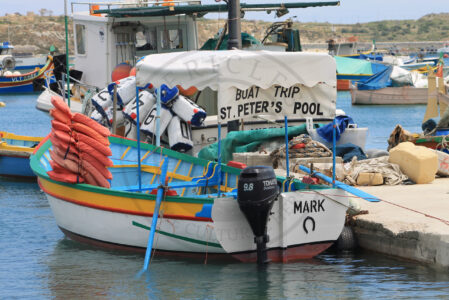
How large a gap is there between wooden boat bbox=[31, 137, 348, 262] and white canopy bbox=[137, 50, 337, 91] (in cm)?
142

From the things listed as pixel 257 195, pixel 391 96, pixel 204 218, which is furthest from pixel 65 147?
pixel 391 96

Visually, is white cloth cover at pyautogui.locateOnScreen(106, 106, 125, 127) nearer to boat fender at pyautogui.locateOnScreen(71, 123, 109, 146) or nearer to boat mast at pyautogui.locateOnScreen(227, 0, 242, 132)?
boat mast at pyautogui.locateOnScreen(227, 0, 242, 132)

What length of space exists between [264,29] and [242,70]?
4498 inches

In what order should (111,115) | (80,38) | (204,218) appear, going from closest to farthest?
(204,218) < (111,115) < (80,38)

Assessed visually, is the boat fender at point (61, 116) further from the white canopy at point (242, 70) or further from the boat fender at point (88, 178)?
the white canopy at point (242, 70)

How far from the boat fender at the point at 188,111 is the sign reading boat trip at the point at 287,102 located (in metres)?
5.16

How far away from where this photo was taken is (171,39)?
21.9 metres

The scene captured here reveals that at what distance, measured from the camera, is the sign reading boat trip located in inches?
422

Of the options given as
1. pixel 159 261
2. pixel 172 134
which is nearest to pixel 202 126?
pixel 172 134

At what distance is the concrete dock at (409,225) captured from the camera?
10562 millimetres

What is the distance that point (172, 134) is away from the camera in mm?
16203

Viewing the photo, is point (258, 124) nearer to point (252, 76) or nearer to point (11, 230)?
point (11, 230)

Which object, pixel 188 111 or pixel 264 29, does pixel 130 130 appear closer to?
pixel 188 111

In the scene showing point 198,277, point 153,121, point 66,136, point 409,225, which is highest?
point 66,136
